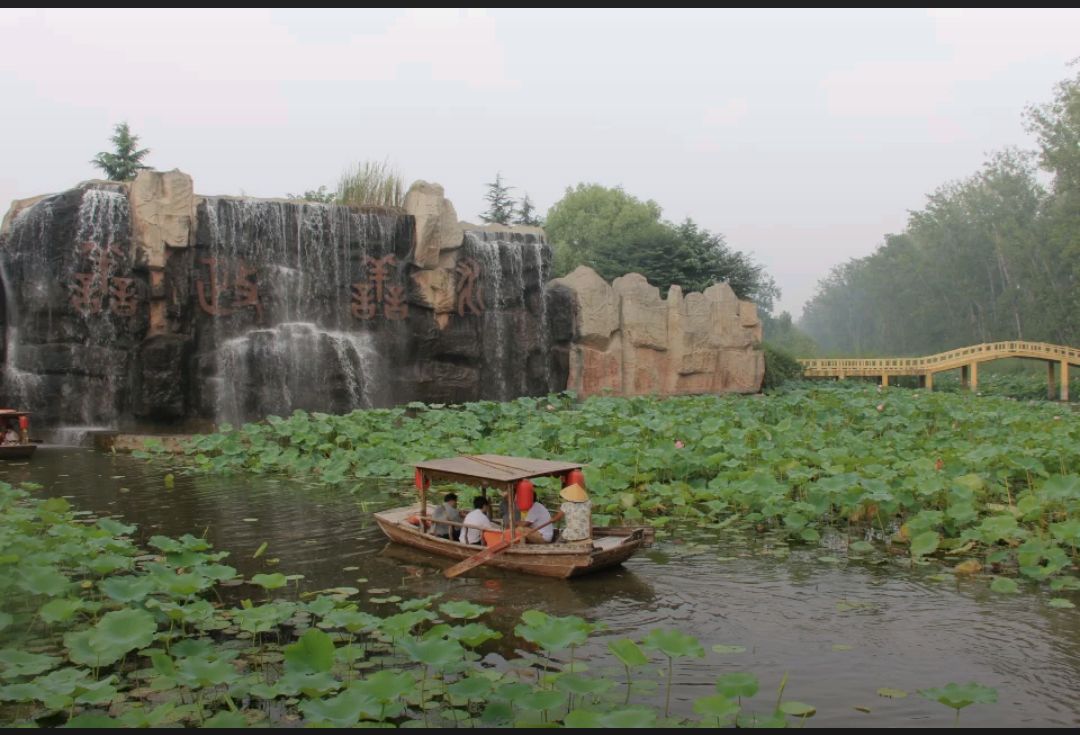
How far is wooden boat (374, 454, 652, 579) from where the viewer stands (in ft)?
19.7

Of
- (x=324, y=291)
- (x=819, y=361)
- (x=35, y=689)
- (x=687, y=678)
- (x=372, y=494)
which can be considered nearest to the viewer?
(x=35, y=689)

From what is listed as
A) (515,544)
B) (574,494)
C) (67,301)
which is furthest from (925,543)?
(67,301)

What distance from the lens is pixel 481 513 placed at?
6707 mm

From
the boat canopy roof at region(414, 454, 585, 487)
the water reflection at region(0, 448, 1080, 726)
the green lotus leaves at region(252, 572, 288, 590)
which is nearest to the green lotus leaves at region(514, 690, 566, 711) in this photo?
the water reflection at region(0, 448, 1080, 726)

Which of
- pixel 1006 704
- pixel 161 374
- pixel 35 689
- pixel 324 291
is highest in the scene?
pixel 324 291

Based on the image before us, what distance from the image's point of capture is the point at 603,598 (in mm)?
5664

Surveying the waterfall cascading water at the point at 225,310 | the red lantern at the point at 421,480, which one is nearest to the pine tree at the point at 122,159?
the waterfall cascading water at the point at 225,310

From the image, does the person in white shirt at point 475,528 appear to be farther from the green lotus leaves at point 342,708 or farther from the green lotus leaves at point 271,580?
the green lotus leaves at point 342,708

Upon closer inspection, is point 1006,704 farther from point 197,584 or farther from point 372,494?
point 372,494

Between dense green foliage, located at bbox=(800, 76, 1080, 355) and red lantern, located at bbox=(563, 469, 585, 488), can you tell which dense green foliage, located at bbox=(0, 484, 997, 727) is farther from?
dense green foliage, located at bbox=(800, 76, 1080, 355)

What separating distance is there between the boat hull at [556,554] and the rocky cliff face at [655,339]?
12406 mm

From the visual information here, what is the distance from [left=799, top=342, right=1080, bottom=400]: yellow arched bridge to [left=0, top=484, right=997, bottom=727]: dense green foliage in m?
24.6

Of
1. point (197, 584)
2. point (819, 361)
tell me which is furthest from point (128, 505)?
point (819, 361)

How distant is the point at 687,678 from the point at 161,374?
1212 centimetres
